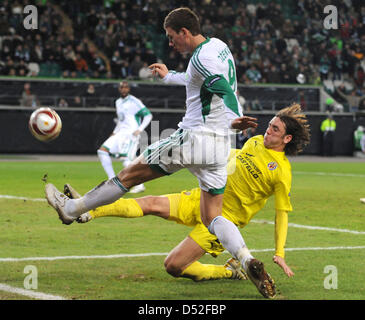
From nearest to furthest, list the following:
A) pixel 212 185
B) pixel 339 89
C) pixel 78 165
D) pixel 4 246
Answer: pixel 212 185, pixel 4 246, pixel 78 165, pixel 339 89

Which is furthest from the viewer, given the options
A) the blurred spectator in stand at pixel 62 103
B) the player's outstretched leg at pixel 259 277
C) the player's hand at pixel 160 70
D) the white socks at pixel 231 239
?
→ the blurred spectator in stand at pixel 62 103

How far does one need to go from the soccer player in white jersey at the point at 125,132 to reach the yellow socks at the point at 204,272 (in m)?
8.98

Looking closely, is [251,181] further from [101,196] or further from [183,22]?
[183,22]

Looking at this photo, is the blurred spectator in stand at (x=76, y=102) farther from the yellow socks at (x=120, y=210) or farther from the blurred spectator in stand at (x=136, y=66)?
the yellow socks at (x=120, y=210)

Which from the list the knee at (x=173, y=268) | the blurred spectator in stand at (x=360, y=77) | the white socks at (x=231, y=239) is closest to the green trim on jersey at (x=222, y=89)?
the white socks at (x=231, y=239)

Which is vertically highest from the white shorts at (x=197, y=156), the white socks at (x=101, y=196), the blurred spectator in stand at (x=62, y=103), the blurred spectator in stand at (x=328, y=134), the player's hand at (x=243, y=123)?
the player's hand at (x=243, y=123)

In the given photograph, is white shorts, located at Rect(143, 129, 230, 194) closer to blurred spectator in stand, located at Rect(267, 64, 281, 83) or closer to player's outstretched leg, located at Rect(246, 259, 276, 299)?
player's outstretched leg, located at Rect(246, 259, 276, 299)

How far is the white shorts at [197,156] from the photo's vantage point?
6293mm

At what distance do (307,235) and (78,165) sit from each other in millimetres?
15279

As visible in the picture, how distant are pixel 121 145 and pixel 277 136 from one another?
31.2ft

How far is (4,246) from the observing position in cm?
845

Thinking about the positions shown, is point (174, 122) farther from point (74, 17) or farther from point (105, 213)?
point (105, 213)

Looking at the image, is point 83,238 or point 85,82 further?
point 85,82

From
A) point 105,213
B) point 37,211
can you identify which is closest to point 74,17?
point 37,211
